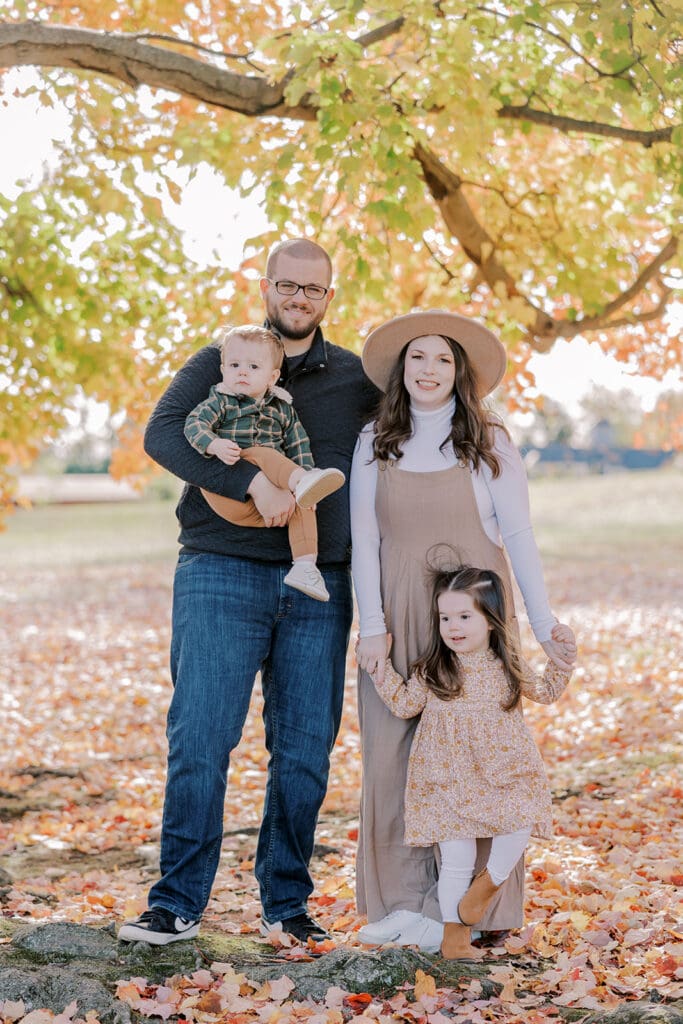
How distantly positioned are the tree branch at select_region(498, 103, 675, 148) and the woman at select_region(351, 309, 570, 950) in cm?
205

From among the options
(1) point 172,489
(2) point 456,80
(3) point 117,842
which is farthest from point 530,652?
(1) point 172,489

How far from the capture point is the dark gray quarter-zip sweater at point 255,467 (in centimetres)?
379

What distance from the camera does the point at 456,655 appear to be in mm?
3934

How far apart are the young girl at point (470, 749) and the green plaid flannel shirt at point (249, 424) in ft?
2.36

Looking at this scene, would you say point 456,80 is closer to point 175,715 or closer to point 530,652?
point 175,715

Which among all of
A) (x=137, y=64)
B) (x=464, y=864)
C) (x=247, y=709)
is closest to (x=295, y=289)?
(x=247, y=709)

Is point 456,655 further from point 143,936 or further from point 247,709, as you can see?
point 143,936

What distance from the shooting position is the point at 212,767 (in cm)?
383

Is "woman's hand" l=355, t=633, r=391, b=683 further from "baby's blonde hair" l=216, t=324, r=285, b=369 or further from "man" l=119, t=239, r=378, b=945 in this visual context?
"baby's blonde hair" l=216, t=324, r=285, b=369

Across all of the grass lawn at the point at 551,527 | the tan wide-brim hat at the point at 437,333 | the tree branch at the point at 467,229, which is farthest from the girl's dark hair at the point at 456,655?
the grass lawn at the point at 551,527

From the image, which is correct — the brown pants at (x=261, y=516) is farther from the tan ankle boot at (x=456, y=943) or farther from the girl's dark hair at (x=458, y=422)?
the tan ankle boot at (x=456, y=943)

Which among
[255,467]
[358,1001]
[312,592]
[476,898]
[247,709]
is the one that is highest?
[255,467]

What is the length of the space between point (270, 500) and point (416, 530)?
1.99 feet

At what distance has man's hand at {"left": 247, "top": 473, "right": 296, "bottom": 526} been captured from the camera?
3.71 metres
